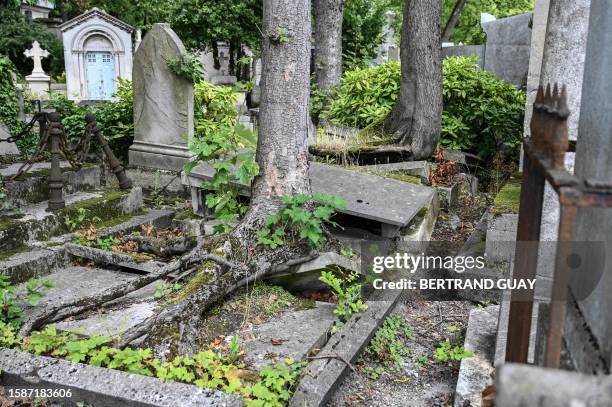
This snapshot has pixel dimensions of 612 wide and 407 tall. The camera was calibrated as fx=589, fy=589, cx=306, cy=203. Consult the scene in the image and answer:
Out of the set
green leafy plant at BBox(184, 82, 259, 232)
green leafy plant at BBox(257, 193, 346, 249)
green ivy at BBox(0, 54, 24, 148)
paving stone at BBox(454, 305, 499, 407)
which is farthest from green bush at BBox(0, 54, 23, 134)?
paving stone at BBox(454, 305, 499, 407)

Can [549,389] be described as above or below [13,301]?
above

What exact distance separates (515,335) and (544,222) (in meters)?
1.78

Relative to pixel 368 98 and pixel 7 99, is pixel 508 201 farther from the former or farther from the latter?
pixel 7 99

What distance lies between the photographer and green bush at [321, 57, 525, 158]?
8.10 meters

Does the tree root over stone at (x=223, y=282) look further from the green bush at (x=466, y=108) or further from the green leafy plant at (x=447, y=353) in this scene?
the green bush at (x=466, y=108)

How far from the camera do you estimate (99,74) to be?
16.0 metres

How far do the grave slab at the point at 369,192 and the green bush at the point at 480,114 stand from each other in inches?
110

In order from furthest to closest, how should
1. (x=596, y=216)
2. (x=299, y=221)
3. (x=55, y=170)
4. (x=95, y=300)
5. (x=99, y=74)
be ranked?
(x=99, y=74)
(x=55, y=170)
(x=299, y=221)
(x=95, y=300)
(x=596, y=216)

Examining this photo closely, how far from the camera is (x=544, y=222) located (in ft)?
12.4

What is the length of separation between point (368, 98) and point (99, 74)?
9662mm

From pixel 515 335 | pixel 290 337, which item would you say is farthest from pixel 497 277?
pixel 515 335

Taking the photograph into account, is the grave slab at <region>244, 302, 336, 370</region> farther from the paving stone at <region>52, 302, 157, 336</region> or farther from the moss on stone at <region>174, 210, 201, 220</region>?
the moss on stone at <region>174, 210, 201, 220</region>

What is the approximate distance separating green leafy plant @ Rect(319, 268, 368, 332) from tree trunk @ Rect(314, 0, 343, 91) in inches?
326

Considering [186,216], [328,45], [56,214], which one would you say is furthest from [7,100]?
[328,45]
